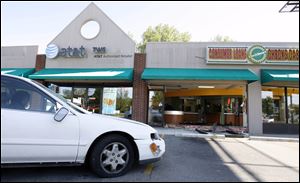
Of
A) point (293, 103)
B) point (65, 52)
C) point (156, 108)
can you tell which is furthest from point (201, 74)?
point (65, 52)

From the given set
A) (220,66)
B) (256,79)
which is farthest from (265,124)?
(220,66)

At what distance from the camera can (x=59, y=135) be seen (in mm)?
4258

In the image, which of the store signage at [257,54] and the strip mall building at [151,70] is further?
the store signage at [257,54]

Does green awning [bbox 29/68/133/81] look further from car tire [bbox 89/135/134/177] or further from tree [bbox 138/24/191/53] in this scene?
tree [bbox 138/24/191/53]

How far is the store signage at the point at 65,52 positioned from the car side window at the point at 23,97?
33.5 ft

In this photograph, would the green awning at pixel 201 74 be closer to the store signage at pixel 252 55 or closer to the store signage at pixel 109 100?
the store signage at pixel 252 55

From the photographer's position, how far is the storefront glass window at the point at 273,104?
1365 cm

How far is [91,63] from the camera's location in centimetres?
1435

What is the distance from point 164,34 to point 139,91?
2723 centimetres

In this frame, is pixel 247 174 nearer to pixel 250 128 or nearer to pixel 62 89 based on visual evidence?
pixel 250 128

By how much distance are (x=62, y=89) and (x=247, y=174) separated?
1329cm

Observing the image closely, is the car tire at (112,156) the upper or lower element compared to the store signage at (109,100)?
lower

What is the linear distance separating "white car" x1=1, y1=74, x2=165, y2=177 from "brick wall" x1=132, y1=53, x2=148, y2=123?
903 cm

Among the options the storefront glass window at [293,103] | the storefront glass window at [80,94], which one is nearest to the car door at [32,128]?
the storefront glass window at [80,94]
